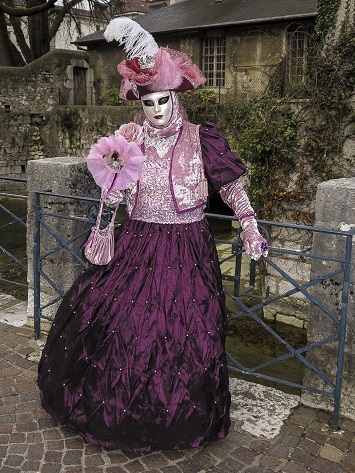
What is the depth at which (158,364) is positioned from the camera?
8.79 feet

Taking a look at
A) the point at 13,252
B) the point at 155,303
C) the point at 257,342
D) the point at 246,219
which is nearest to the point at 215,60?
the point at 13,252

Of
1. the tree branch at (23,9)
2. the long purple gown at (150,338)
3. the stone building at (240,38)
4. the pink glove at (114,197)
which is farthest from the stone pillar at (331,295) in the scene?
the tree branch at (23,9)

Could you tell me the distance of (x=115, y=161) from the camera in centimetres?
269

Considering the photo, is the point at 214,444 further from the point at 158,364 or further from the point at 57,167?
the point at 57,167

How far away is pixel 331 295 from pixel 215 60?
45.8ft

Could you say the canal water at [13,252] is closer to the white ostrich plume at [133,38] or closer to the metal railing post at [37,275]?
the metal railing post at [37,275]

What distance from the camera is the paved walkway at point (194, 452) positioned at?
2.71 meters

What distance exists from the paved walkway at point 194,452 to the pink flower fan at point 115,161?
4.71 ft

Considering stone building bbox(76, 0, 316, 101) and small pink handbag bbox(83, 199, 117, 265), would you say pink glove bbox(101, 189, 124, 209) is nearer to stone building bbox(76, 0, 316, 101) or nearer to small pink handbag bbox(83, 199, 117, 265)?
small pink handbag bbox(83, 199, 117, 265)

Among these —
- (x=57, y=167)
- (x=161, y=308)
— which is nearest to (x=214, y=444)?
(x=161, y=308)

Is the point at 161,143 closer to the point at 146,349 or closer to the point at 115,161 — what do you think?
the point at 115,161

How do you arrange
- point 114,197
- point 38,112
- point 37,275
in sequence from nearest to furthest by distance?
point 114,197
point 37,275
point 38,112

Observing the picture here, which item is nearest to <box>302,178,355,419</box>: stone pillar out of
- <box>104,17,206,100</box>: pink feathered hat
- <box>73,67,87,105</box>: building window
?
<box>104,17,206,100</box>: pink feathered hat

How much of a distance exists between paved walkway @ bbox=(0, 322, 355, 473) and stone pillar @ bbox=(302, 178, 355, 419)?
0.16 m
